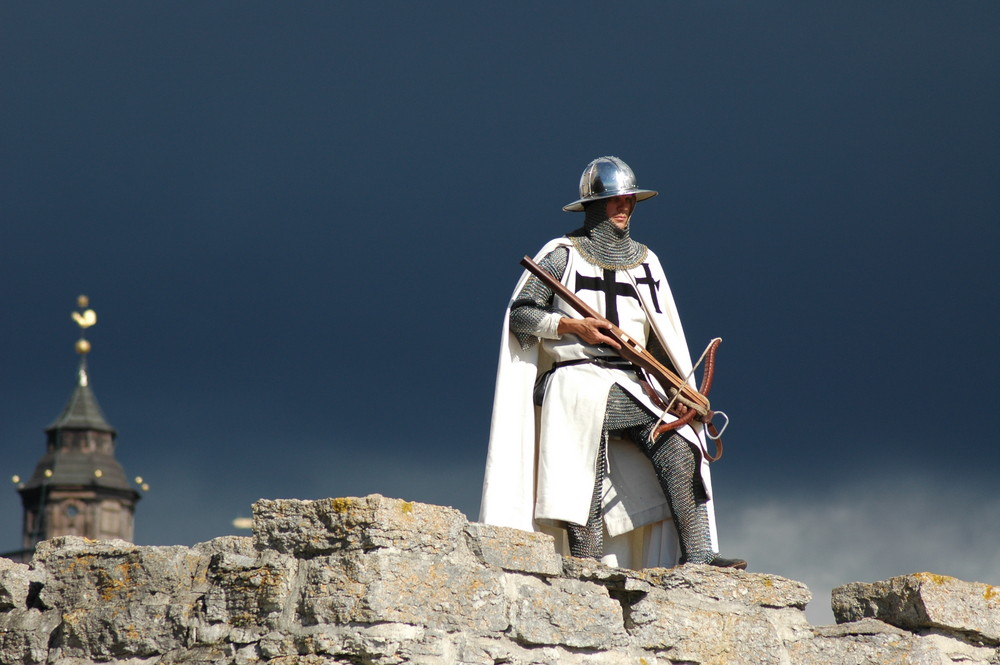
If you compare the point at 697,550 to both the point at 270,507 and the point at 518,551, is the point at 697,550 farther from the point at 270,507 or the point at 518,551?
the point at 270,507

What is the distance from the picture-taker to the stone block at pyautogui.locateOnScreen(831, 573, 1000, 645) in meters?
7.79

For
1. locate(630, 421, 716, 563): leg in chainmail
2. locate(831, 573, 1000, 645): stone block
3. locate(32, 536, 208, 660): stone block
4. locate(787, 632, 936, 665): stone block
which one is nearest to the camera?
locate(32, 536, 208, 660): stone block

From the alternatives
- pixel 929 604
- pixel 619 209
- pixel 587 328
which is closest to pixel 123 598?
pixel 587 328

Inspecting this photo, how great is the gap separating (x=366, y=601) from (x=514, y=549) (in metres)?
0.77

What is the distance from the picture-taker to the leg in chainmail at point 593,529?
816 centimetres

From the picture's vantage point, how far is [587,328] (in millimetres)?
8367

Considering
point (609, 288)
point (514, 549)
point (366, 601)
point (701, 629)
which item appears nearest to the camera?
point (366, 601)

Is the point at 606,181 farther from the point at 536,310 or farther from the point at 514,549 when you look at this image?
the point at 514,549

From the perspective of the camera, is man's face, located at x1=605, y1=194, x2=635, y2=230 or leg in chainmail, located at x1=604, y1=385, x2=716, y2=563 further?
man's face, located at x1=605, y1=194, x2=635, y2=230

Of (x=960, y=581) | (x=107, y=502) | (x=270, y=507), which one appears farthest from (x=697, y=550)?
(x=107, y=502)

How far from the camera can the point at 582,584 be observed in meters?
7.02

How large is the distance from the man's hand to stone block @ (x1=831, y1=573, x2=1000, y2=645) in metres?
1.57

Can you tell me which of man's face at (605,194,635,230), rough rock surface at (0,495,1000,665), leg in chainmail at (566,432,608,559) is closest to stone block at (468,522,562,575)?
rough rock surface at (0,495,1000,665)

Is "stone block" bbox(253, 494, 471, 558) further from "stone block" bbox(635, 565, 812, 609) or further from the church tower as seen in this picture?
the church tower
